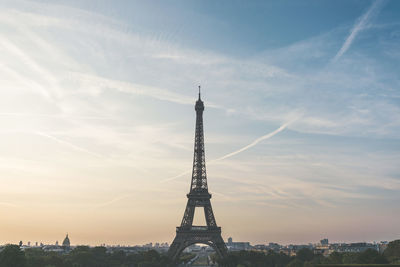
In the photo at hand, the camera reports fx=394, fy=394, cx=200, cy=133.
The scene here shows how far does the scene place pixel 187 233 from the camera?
368 feet

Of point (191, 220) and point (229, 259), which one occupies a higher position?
point (191, 220)

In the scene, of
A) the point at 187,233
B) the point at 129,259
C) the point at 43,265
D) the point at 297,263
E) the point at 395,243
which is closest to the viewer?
the point at 43,265

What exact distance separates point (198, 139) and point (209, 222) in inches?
974

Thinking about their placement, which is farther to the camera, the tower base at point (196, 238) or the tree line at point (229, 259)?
the tower base at point (196, 238)

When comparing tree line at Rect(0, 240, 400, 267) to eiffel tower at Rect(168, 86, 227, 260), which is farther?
eiffel tower at Rect(168, 86, 227, 260)

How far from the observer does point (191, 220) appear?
11500cm

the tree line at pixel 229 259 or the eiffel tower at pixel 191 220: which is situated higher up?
the eiffel tower at pixel 191 220

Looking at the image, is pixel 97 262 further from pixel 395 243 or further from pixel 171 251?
pixel 395 243

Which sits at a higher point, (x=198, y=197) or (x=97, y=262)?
(x=198, y=197)

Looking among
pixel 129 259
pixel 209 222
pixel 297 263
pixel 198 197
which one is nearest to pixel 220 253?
pixel 209 222

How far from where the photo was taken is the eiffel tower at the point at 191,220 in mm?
112644

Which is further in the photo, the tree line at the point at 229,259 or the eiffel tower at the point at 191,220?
the eiffel tower at the point at 191,220

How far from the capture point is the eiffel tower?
113 m

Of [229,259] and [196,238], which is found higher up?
[196,238]
